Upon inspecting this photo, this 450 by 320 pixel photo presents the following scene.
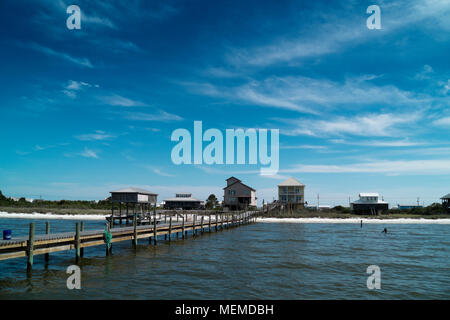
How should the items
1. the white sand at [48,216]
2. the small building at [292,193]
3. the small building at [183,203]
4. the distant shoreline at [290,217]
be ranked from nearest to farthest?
1. the distant shoreline at [290,217]
2. the white sand at [48,216]
3. the small building at [292,193]
4. the small building at [183,203]

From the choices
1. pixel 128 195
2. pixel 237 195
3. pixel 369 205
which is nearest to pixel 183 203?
pixel 237 195

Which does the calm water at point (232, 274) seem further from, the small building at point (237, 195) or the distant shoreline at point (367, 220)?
the small building at point (237, 195)

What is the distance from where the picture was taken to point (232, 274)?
1884 cm

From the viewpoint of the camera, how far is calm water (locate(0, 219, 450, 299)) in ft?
49.3

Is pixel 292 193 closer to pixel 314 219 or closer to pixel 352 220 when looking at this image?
pixel 314 219

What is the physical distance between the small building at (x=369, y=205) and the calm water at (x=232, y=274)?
5925 centimetres

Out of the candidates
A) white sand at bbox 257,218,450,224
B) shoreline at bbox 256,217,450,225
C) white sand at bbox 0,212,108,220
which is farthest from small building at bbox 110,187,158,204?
white sand at bbox 257,218,450,224

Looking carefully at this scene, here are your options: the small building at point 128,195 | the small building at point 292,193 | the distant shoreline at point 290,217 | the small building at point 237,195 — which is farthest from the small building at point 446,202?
the small building at point 128,195

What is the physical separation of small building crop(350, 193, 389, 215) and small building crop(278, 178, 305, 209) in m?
15.4

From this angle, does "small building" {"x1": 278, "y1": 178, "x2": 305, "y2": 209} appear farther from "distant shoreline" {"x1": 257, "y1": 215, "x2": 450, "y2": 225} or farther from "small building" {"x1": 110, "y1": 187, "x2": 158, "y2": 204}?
"small building" {"x1": 110, "y1": 187, "x2": 158, "y2": 204}

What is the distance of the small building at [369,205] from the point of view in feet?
278
